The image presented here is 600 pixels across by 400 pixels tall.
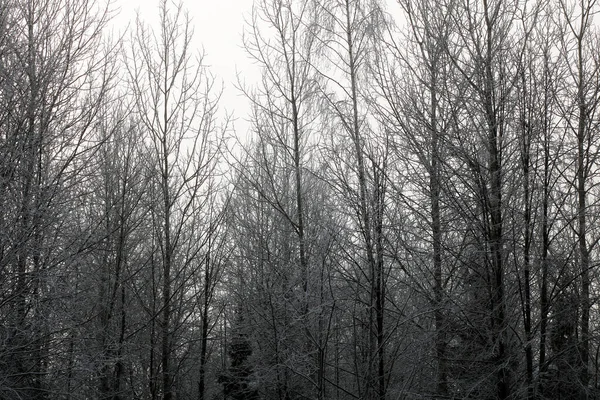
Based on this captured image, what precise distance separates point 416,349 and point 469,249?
1.14m

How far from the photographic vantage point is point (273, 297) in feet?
32.1

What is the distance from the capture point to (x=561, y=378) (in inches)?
195

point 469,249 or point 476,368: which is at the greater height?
point 469,249

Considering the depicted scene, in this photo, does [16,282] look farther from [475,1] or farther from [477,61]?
[475,1]

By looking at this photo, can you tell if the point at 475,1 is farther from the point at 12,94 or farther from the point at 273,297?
the point at 273,297

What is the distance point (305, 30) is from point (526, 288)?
6.70 m

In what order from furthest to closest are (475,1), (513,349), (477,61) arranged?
(475,1)
(477,61)
(513,349)

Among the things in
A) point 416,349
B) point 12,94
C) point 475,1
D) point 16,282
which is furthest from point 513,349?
point 12,94

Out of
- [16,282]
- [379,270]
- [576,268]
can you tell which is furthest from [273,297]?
[576,268]

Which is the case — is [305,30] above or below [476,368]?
above

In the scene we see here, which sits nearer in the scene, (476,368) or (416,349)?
(476,368)

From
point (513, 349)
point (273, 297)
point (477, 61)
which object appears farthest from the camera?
point (273, 297)

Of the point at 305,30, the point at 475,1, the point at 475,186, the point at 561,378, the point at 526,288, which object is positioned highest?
the point at 305,30

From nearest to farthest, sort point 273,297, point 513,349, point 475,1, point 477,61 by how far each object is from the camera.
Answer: point 513,349 → point 477,61 → point 475,1 → point 273,297
